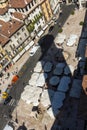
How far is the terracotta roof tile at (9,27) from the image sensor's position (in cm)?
8294

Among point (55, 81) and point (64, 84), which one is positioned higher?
point (64, 84)

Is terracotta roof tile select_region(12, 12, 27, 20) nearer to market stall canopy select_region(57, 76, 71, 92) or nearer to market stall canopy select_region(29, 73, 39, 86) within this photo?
market stall canopy select_region(29, 73, 39, 86)

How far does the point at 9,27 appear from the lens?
84.2m

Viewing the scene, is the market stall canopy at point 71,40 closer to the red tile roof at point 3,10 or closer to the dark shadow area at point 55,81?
the dark shadow area at point 55,81

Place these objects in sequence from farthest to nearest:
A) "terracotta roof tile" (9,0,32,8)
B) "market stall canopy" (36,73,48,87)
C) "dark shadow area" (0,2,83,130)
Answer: "terracotta roof tile" (9,0,32,8) → "market stall canopy" (36,73,48,87) → "dark shadow area" (0,2,83,130)

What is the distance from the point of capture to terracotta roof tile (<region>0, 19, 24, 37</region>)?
82938 mm

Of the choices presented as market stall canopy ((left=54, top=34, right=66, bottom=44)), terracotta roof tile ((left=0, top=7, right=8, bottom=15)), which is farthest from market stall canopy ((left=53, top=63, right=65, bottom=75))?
terracotta roof tile ((left=0, top=7, right=8, bottom=15))

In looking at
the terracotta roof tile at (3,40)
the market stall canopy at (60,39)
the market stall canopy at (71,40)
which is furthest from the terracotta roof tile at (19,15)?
the market stall canopy at (71,40)

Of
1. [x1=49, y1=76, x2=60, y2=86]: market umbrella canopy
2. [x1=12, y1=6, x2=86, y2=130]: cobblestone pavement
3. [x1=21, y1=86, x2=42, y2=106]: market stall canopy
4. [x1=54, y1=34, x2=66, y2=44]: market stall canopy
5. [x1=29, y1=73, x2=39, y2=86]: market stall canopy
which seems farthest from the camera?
[x1=54, y1=34, x2=66, y2=44]: market stall canopy

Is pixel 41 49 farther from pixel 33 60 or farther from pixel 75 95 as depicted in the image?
pixel 75 95

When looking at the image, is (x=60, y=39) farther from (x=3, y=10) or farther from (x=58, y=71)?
(x=3, y=10)

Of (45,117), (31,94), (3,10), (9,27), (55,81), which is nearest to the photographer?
(45,117)

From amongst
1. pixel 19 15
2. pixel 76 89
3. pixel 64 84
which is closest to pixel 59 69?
pixel 64 84

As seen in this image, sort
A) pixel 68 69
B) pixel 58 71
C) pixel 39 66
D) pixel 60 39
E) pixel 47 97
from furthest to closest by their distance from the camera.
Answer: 1. pixel 60 39
2. pixel 39 66
3. pixel 58 71
4. pixel 68 69
5. pixel 47 97
